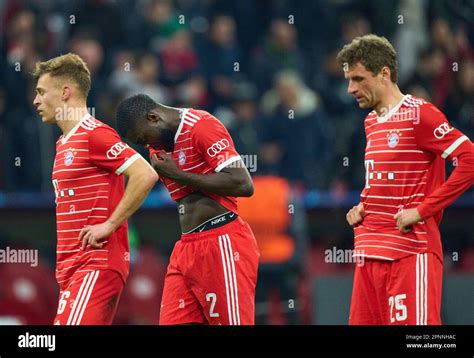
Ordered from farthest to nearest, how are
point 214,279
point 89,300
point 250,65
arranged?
point 250,65
point 214,279
point 89,300

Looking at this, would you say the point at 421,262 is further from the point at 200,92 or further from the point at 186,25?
the point at 186,25

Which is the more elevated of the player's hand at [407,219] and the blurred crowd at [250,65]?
the blurred crowd at [250,65]

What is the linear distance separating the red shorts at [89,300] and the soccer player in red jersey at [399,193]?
1.41 m

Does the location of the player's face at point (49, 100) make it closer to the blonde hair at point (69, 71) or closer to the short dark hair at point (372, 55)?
the blonde hair at point (69, 71)

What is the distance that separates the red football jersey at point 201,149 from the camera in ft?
23.3

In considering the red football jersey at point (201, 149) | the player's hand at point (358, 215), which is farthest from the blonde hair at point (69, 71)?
the player's hand at point (358, 215)

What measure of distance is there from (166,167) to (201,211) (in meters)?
0.34

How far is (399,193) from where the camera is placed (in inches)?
278

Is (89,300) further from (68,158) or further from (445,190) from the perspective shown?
(445,190)

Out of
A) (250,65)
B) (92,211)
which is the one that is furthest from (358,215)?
(250,65)

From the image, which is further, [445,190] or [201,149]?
[201,149]

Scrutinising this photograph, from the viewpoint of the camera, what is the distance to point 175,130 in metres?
7.20

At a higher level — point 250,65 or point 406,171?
point 250,65
